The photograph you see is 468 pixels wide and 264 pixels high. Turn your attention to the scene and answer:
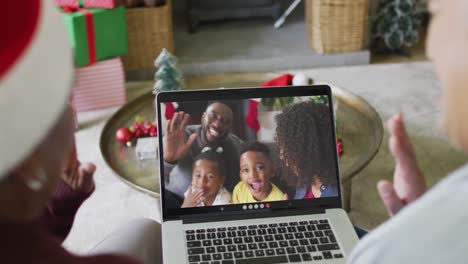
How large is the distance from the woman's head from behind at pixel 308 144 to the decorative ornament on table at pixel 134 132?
78 centimetres

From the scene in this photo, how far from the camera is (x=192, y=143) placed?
1.29 meters

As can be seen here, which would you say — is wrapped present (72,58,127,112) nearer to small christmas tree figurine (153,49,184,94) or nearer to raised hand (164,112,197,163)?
small christmas tree figurine (153,49,184,94)

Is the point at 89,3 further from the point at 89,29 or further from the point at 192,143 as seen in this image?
the point at 192,143

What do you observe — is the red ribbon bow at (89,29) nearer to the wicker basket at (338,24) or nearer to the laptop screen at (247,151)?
the wicker basket at (338,24)

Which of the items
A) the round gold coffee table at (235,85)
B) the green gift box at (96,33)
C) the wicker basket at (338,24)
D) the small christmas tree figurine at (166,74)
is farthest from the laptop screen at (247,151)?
the wicker basket at (338,24)

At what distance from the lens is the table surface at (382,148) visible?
212 cm

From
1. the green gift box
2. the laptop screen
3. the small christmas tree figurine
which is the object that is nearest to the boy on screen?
the laptop screen

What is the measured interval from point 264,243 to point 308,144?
235mm

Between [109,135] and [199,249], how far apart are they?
0.98 m

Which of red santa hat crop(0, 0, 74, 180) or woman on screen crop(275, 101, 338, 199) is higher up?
red santa hat crop(0, 0, 74, 180)

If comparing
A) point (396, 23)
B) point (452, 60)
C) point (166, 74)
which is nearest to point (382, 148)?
point (166, 74)

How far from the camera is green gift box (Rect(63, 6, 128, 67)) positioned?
8.84ft

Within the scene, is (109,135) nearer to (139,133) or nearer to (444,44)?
(139,133)

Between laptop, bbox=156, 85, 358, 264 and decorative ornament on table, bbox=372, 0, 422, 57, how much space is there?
7.09ft
